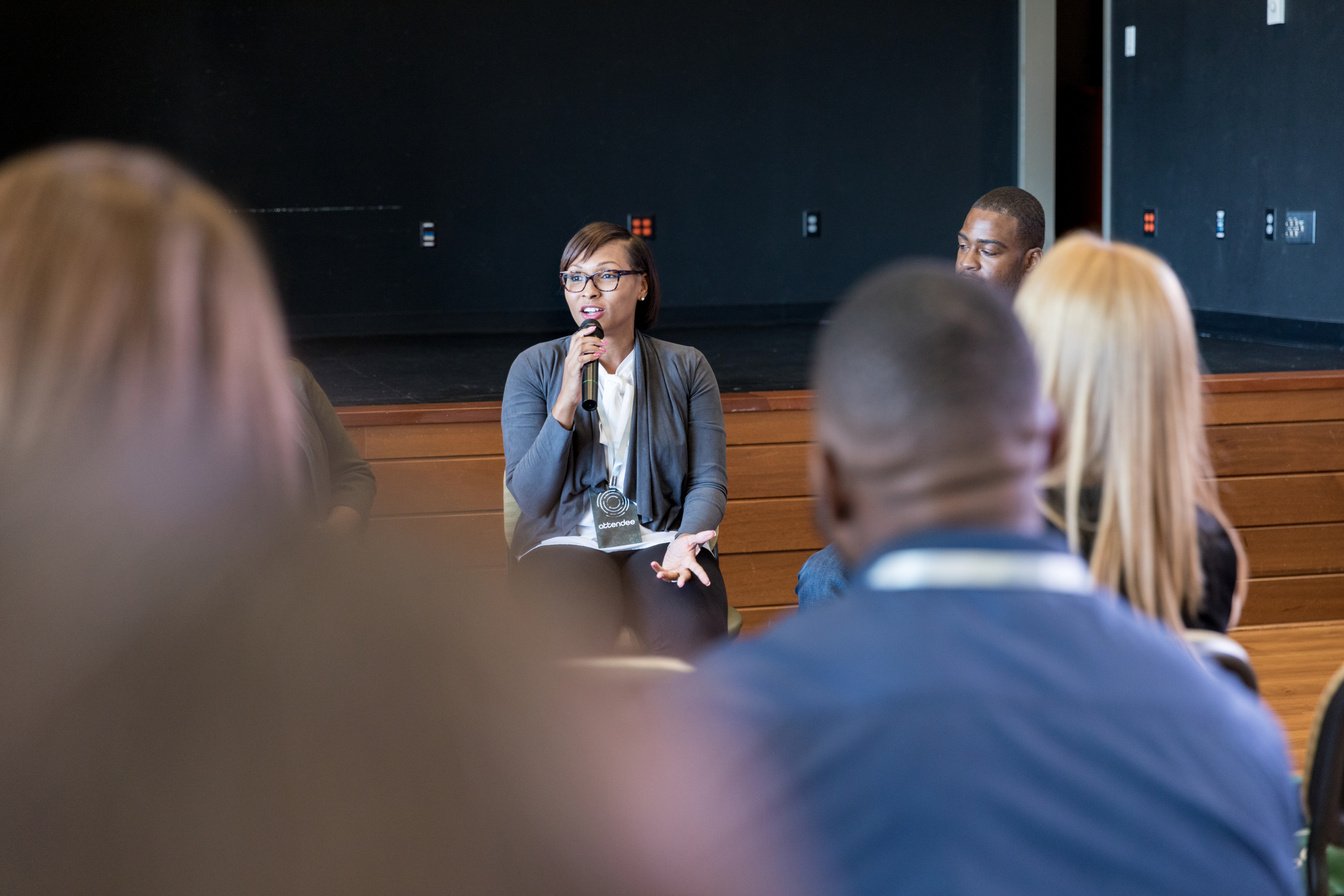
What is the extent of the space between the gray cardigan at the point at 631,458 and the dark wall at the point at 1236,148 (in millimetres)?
3992

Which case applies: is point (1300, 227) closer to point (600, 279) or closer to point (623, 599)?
point (600, 279)

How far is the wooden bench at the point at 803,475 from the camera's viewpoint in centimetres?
390

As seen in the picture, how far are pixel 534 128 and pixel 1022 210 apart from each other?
512 cm

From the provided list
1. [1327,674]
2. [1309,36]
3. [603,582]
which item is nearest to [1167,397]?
[1327,674]

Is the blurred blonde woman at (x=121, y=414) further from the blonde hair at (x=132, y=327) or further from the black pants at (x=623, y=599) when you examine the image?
the black pants at (x=623, y=599)

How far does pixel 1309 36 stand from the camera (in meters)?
6.10

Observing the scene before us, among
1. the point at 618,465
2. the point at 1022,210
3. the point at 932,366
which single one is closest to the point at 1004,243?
the point at 1022,210

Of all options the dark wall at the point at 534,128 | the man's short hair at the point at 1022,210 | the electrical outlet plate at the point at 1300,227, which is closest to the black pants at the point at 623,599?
the man's short hair at the point at 1022,210

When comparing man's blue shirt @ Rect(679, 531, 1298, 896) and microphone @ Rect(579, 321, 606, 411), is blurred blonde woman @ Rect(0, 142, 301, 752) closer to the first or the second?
man's blue shirt @ Rect(679, 531, 1298, 896)

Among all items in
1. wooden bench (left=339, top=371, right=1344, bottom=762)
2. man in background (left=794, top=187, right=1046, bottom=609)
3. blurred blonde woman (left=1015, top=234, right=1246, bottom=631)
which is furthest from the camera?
wooden bench (left=339, top=371, right=1344, bottom=762)

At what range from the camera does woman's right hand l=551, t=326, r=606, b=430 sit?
290cm

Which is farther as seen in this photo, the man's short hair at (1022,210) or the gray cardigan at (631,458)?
the man's short hair at (1022,210)

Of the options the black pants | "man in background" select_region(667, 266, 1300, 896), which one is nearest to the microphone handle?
the black pants

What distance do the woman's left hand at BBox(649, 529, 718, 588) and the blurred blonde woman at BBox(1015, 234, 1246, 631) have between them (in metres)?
1.40
